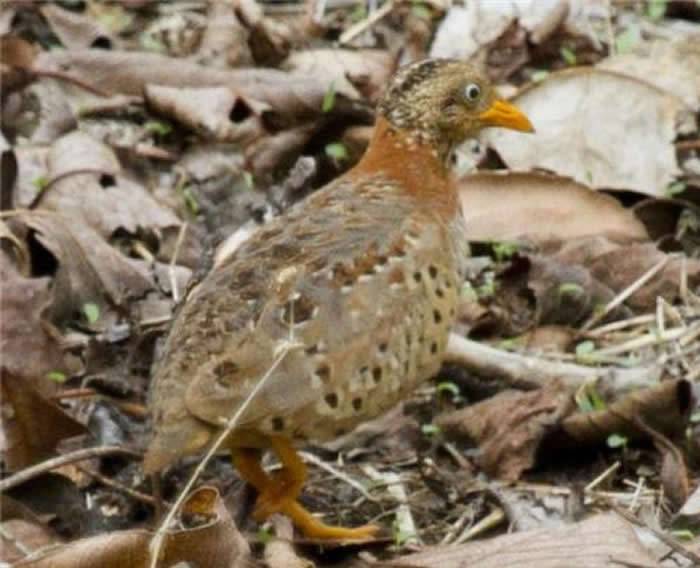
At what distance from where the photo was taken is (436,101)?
579 cm

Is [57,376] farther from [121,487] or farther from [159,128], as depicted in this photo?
[159,128]

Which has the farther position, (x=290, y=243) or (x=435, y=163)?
(x=435, y=163)

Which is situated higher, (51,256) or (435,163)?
(435,163)

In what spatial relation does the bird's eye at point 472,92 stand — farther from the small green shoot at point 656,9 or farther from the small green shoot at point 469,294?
the small green shoot at point 656,9

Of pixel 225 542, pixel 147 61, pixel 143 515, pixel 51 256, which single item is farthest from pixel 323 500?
pixel 147 61

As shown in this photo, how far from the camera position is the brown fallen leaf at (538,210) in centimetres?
693

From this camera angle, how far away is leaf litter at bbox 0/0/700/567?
5.55 metres

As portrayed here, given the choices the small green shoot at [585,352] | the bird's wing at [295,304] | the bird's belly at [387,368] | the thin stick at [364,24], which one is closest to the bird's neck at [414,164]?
the bird's wing at [295,304]

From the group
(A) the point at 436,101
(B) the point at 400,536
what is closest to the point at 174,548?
(B) the point at 400,536

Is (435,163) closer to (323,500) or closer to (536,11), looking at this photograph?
(323,500)

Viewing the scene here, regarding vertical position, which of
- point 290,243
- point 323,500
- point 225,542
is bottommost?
point 323,500

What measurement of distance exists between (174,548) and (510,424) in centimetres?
135

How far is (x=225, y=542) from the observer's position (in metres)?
4.88

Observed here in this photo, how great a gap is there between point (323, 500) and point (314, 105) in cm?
213
